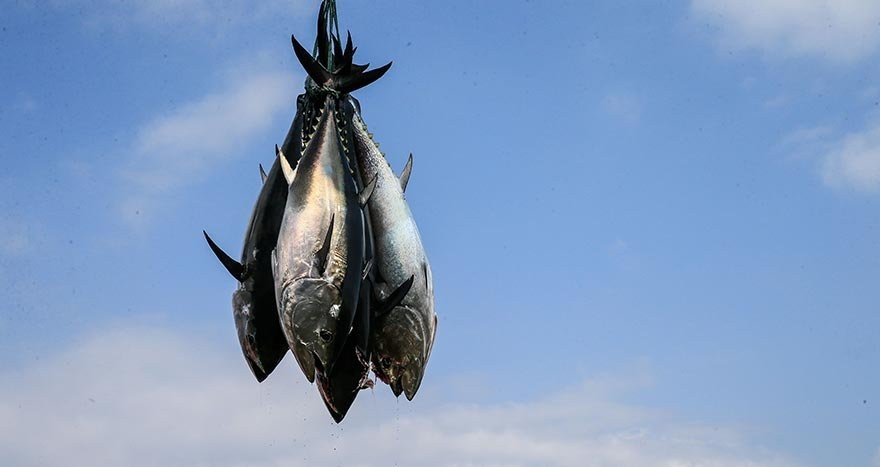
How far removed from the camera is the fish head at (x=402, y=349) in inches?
196

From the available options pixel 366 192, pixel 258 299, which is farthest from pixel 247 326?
pixel 366 192

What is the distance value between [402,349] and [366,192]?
710 millimetres

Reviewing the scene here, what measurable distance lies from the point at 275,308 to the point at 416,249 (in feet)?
2.26

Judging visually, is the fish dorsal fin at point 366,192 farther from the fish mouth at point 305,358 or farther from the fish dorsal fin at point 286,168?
the fish mouth at point 305,358

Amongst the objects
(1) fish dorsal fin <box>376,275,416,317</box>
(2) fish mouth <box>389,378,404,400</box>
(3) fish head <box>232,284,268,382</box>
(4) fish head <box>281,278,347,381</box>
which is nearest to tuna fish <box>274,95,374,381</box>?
(4) fish head <box>281,278,347,381</box>

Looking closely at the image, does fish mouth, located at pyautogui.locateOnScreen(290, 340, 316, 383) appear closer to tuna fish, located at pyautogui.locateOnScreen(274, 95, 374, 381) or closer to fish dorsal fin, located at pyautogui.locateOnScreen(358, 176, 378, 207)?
tuna fish, located at pyautogui.locateOnScreen(274, 95, 374, 381)

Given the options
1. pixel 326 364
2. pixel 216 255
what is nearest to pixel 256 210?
pixel 216 255

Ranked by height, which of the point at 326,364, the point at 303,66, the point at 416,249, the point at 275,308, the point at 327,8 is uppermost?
the point at 327,8

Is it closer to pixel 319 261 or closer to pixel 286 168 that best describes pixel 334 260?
pixel 319 261

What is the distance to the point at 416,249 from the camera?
512 cm

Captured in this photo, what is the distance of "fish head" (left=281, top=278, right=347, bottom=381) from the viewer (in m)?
4.46

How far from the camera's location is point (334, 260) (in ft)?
15.0

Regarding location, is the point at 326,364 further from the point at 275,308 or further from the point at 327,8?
the point at 327,8

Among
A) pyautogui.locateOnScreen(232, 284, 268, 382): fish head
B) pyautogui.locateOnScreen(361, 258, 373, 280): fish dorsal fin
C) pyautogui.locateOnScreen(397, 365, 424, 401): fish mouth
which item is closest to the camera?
pyautogui.locateOnScreen(361, 258, 373, 280): fish dorsal fin
